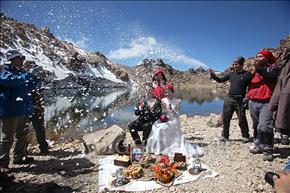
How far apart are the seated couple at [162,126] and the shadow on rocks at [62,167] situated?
1.71 metres

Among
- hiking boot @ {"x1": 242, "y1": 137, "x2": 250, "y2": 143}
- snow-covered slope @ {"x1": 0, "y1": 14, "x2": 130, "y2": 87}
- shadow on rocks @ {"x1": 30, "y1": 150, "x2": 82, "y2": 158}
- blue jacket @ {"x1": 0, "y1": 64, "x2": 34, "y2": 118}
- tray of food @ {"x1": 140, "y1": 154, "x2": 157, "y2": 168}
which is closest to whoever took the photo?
blue jacket @ {"x1": 0, "y1": 64, "x2": 34, "y2": 118}

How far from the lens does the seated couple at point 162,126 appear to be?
7.84 metres

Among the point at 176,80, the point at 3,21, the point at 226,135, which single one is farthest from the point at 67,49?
the point at 226,135

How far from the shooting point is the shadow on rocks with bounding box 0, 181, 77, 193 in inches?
224

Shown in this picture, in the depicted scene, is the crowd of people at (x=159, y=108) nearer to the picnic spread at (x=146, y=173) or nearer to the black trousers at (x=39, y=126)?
the black trousers at (x=39, y=126)

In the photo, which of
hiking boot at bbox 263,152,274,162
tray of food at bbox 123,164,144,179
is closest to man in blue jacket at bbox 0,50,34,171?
tray of food at bbox 123,164,144,179

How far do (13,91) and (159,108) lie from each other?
3.78 metres

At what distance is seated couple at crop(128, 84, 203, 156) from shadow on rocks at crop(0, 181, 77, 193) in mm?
2767

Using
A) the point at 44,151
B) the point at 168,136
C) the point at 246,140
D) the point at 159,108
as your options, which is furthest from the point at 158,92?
the point at 44,151

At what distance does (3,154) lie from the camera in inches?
253

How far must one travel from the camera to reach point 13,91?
652 centimetres

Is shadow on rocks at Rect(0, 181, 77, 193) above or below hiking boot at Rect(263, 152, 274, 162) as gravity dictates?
below

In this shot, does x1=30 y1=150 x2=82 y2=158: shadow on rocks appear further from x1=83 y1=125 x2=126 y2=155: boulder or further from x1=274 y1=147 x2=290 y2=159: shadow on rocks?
x1=274 y1=147 x2=290 y2=159: shadow on rocks

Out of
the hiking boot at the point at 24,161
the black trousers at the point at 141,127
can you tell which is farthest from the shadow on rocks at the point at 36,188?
the black trousers at the point at 141,127
